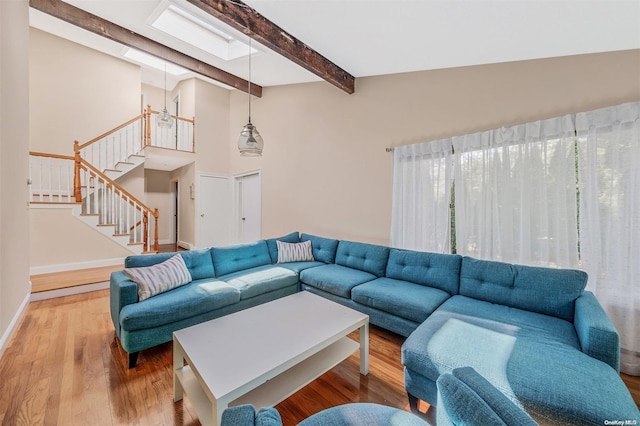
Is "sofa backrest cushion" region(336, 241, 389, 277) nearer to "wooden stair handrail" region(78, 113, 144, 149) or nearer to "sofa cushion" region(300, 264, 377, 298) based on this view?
"sofa cushion" region(300, 264, 377, 298)

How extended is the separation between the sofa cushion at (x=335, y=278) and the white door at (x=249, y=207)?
2622mm

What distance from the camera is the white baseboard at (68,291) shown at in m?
3.17

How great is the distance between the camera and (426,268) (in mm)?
2627

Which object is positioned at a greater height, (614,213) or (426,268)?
(614,213)

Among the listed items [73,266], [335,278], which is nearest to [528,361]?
[335,278]

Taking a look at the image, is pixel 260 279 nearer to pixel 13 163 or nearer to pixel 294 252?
pixel 294 252

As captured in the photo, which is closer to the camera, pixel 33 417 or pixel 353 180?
pixel 33 417

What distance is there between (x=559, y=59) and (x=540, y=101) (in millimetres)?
340

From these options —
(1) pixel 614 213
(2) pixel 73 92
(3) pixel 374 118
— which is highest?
(2) pixel 73 92

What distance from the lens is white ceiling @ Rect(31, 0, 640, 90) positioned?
1.72 meters

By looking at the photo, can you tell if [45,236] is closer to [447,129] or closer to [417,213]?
[417,213]

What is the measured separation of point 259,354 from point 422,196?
2386mm

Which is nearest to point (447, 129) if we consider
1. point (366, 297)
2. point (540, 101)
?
point (540, 101)

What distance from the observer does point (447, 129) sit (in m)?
2.85
